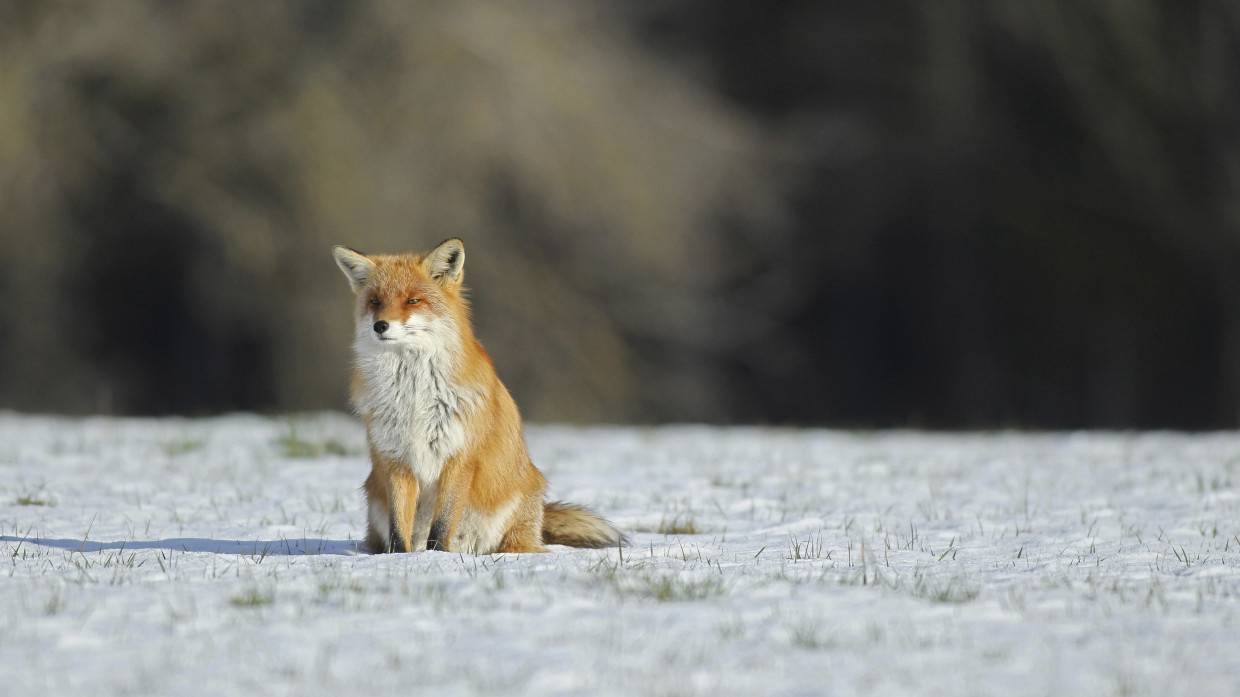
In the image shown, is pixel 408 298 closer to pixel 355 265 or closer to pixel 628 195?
pixel 355 265

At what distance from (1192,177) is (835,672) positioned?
23318 millimetres

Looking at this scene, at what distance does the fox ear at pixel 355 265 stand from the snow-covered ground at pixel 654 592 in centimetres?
150

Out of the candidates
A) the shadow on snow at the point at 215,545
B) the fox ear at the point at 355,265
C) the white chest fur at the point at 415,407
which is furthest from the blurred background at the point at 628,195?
the white chest fur at the point at 415,407

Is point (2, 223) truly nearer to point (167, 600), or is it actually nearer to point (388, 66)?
point (388, 66)

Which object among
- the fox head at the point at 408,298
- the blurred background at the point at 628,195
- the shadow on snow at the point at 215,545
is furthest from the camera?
the blurred background at the point at 628,195

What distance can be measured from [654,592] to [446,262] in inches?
99.3

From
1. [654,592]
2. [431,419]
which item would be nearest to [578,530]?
[431,419]

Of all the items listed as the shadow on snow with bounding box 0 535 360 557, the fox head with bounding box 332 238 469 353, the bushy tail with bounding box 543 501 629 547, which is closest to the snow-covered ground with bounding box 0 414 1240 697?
the shadow on snow with bounding box 0 535 360 557

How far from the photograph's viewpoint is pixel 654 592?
6.48 meters

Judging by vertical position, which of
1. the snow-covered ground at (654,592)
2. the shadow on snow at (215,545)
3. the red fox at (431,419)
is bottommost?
the shadow on snow at (215,545)

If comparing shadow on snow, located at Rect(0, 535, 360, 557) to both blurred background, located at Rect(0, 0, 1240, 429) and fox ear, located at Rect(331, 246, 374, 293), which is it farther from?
blurred background, located at Rect(0, 0, 1240, 429)

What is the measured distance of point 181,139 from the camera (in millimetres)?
22000

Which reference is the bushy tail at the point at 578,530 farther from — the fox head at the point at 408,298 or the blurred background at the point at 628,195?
the blurred background at the point at 628,195

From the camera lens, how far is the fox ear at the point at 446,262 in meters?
8.07
